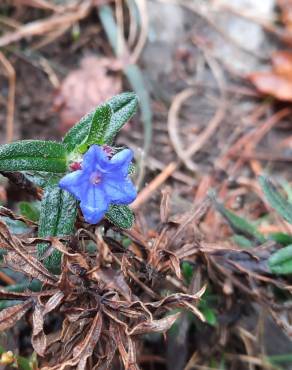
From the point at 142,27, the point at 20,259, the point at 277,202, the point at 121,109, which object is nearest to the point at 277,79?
the point at 142,27

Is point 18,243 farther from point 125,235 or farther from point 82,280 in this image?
point 125,235

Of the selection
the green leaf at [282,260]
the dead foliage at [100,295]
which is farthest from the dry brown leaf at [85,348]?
the green leaf at [282,260]

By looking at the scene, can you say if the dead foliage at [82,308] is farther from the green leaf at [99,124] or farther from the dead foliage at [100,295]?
the green leaf at [99,124]

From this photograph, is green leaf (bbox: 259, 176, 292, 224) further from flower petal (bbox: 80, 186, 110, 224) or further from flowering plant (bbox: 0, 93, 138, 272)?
flower petal (bbox: 80, 186, 110, 224)

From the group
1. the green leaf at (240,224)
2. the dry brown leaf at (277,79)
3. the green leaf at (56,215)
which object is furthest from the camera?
the dry brown leaf at (277,79)

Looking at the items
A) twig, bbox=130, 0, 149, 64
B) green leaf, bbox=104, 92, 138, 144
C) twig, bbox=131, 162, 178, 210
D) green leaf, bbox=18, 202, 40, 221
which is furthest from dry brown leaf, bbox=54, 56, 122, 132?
green leaf, bbox=104, 92, 138, 144
